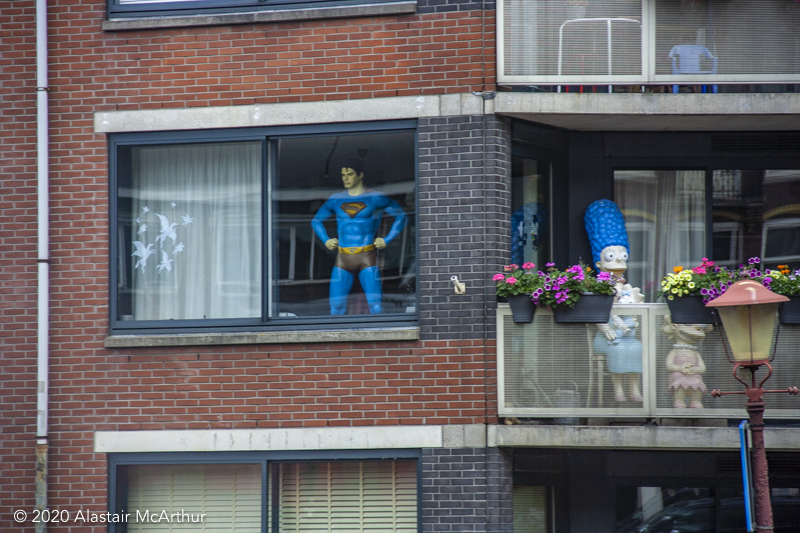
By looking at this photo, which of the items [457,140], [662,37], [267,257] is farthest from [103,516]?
[662,37]

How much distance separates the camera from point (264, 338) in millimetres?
8602

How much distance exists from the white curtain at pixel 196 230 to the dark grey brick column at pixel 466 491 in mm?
2514

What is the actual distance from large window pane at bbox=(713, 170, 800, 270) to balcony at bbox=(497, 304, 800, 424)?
1791 mm

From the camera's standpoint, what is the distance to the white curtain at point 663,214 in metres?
9.73

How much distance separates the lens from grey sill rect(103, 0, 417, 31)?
8750mm

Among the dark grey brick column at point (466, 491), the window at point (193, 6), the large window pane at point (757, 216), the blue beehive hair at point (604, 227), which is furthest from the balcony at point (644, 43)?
the dark grey brick column at point (466, 491)

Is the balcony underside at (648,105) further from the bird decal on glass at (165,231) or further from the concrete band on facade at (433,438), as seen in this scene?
the bird decal on glass at (165,231)

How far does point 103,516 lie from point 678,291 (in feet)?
19.6

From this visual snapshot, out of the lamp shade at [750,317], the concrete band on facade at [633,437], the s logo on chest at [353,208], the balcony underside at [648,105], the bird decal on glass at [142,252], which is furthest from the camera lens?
the bird decal on glass at [142,252]

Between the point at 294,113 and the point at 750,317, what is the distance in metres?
4.63

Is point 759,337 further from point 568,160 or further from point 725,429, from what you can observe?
point 568,160

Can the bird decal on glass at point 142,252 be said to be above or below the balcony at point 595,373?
above

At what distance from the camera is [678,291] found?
817 cm

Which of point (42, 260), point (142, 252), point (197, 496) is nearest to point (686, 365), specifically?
point (197, 496)
